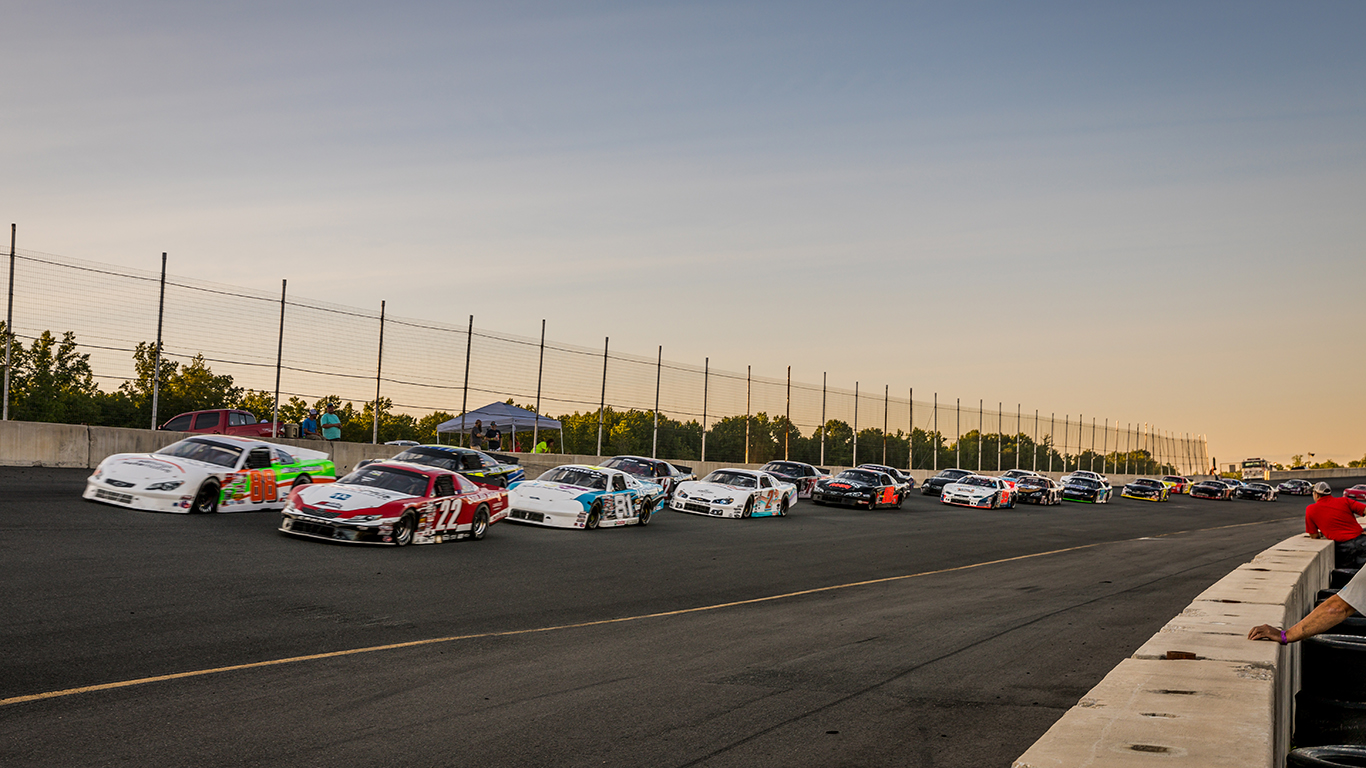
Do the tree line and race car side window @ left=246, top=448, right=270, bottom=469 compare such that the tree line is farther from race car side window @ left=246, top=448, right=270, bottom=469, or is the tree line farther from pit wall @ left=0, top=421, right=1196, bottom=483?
race car side window @ left=246, top=448, right=270, bottom=469

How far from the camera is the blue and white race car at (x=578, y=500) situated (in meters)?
21.2

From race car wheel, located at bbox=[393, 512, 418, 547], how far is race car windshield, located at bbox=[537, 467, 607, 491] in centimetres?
543

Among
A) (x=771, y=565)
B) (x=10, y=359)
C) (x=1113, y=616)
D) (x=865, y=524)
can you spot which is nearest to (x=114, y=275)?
(x=10, y=359)

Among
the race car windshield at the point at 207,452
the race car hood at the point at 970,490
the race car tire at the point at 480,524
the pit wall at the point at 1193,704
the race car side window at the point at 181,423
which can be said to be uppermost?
the race car side window at the point at 181,423

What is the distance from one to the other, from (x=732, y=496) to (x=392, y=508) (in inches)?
487

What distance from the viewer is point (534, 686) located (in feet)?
25.4

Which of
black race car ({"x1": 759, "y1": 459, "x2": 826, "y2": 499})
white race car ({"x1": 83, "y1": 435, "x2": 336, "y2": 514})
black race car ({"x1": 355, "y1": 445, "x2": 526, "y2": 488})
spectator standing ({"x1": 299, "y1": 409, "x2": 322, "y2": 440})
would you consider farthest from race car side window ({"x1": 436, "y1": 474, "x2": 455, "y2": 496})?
black race car ({"x1": 759, "y1": 459, "x2": 826, "y2": 499})

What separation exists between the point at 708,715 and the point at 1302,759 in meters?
3.50

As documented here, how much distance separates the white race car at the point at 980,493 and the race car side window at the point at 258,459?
27127 millimetres

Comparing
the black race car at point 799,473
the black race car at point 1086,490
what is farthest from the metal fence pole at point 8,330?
the black race car at point 1086,490

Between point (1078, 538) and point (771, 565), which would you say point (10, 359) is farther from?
point (1078, 538)

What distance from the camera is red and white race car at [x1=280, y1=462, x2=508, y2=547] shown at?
1576 cm

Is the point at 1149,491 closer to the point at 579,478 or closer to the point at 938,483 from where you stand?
the point at 938,483

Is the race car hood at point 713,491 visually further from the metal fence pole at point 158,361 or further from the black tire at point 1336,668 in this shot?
the black tire at point 1336,668
